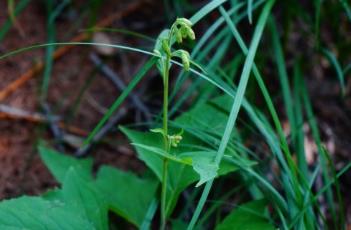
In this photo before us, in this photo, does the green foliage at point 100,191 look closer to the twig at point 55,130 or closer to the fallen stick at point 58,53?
the twig at point 55,130

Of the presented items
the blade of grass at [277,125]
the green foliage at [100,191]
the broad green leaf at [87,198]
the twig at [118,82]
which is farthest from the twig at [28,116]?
the blade of grass at [277,125]

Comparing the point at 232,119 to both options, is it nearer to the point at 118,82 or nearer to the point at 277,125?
the point at 277,125

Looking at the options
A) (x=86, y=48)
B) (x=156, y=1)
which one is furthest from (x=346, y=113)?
(x=86, y=48)

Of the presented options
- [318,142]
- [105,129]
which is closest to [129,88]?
[318,142]

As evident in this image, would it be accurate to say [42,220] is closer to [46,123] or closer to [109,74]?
[46,123]

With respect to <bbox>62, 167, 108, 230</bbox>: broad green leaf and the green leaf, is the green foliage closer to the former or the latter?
<bbox>62, 167, 108, 230</bbox>: broad green leaf

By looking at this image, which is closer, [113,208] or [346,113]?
[113,208]
